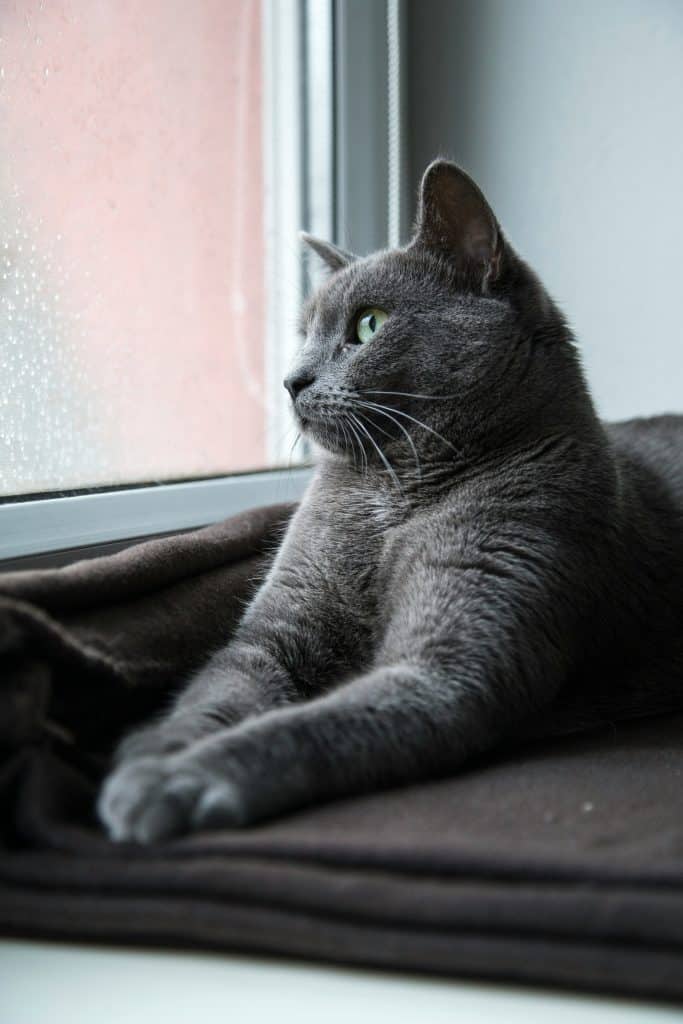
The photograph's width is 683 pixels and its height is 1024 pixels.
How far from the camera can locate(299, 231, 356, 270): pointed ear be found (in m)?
1.34

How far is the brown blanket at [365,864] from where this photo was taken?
606 mm

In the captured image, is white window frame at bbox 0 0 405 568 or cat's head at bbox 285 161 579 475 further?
white window frame at bbox 0 0 405 568

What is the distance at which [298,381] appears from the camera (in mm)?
1157

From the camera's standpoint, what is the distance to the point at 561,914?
606 mm

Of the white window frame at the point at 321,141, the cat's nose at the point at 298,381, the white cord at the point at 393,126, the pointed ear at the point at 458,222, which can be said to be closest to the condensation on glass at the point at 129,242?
the white window frame at the point at 321,141

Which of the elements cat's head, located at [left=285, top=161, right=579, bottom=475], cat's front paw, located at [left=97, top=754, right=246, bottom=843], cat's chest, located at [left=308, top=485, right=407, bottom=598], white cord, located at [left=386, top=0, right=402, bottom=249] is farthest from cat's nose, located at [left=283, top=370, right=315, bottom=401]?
white cord, located at [left=386, top=0, right=402, bottom=249]

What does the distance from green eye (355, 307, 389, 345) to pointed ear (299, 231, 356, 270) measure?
18cm

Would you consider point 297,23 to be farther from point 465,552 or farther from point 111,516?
point 465,552

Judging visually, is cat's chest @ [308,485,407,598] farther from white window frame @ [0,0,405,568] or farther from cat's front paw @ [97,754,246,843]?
white window frame @ [0,0,405,568]

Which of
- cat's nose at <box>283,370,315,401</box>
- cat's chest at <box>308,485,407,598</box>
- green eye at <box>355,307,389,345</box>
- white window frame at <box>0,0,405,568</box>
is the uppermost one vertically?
white window frame at <box>0,0,405,568</box>

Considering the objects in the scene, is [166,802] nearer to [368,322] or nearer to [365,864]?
[365,864]

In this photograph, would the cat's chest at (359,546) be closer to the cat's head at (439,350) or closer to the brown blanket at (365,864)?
the cat's head at (439,350)

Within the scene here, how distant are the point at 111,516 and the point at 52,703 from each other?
502 mm

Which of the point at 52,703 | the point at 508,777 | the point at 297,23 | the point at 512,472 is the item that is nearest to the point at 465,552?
the point at 512,472
